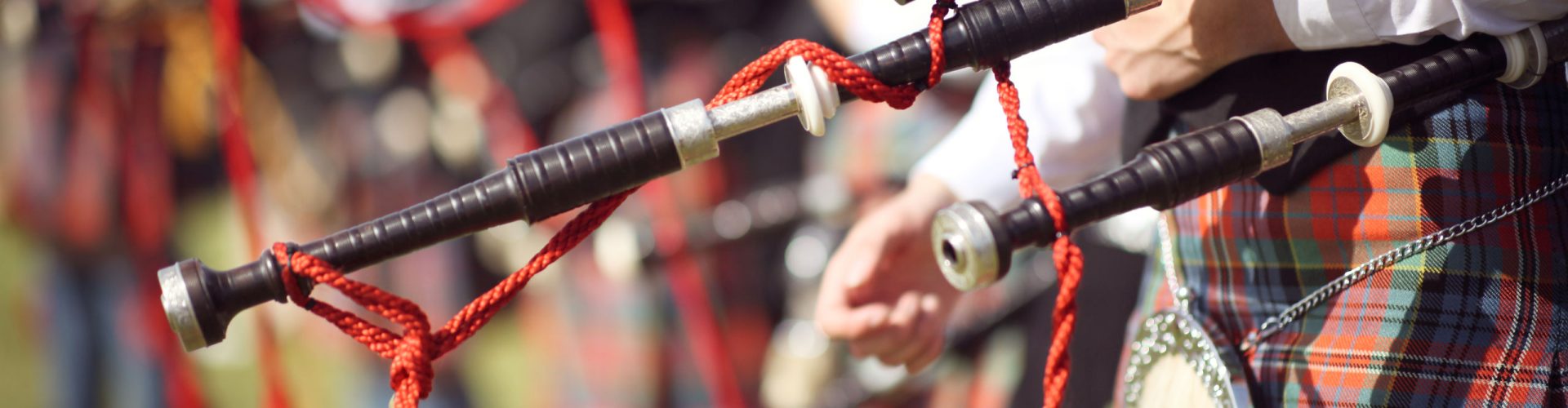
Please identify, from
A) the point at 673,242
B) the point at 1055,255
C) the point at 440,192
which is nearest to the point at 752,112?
the point at 1055,255

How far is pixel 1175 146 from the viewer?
0.44 metres

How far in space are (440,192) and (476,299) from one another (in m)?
1.24

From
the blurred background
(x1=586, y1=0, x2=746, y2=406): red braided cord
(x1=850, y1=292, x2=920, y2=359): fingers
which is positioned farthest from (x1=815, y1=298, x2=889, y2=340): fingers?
(x1=586, y1=0, x2=746, y2=406): red braided cord

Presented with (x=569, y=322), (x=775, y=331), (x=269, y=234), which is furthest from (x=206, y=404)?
(x=775, y=331)

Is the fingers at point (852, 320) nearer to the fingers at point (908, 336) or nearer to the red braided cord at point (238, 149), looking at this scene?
the fingers at point (908, 336)

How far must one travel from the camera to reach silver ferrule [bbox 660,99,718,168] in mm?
423

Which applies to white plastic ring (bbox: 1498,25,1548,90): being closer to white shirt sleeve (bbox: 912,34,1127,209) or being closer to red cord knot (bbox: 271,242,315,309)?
white shirt sleeve (bbox: 912,34,1127,209)

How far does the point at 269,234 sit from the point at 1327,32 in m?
1.58

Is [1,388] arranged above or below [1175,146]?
above

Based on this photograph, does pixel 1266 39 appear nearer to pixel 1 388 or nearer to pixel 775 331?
pixel 775 331

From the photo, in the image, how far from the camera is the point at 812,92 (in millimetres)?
422

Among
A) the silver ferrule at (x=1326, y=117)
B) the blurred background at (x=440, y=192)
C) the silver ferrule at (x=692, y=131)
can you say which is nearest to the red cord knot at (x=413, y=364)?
the silver ferrule at (x=692, y=131)

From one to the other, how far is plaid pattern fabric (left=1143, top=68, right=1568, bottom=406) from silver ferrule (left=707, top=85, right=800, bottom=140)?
0.28 m

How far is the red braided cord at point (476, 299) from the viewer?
44 cm
